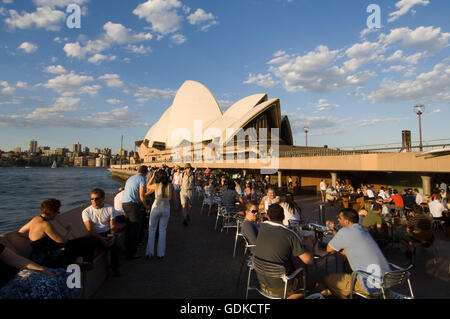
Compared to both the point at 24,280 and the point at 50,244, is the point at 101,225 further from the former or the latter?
the point at 24,280

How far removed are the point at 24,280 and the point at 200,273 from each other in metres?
1.98

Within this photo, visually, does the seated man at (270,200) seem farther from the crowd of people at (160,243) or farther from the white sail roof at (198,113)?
the white sail roof at (198,113)

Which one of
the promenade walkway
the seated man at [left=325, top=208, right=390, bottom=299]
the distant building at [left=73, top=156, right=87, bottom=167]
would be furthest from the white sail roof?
the distant building at [left=73, top=156, right=87, bottom=167]

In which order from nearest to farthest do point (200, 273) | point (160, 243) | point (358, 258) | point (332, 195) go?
point (358, 258), point (200, 273), point (160, 243), point (332, 195)

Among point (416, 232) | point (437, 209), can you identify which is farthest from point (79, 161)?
point (416, 232)

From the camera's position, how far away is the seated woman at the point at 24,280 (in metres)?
1.99

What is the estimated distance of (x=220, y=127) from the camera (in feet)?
115

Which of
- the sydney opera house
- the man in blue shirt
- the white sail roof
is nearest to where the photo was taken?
the man in blue shirt

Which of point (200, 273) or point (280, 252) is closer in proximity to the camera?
point (280, 252)

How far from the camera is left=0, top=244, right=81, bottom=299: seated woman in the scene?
1.99 meters

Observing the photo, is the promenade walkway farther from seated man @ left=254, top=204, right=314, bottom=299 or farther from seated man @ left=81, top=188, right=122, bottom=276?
seated man @ left=254, top=204, right=314, bottom=299

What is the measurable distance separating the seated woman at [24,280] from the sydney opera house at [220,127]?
2503 cm

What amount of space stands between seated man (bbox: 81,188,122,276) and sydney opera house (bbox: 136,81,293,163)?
2380 centimetres
